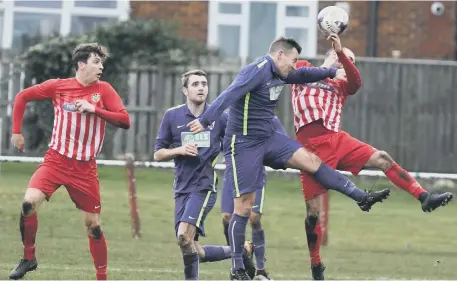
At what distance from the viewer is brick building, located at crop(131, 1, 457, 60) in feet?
97.1

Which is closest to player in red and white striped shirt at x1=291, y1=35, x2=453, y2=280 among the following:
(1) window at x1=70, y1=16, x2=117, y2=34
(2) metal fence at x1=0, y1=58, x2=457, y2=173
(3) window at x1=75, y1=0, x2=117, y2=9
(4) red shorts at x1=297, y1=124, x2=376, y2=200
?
(4) red shorts at x1=297, y1=124, x2=376, y2=200

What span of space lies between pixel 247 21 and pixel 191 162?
1543cm

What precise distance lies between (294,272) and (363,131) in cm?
1049

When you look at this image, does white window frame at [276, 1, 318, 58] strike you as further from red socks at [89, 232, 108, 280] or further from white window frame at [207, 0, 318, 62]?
red socks at [89, 232, 108, 280]

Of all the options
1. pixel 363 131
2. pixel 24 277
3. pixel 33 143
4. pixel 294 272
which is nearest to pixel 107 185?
pixel 33 143

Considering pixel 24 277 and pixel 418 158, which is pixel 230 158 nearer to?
pixel 24 277

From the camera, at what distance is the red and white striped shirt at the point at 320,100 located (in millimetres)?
15695

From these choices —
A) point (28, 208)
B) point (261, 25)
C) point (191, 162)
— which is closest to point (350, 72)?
point (191, 162)

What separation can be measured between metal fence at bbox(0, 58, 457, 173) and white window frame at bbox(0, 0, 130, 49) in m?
2.12

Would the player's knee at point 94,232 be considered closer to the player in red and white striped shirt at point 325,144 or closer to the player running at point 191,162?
the player running at point 191,162

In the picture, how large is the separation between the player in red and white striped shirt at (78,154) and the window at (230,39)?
49.1 ft

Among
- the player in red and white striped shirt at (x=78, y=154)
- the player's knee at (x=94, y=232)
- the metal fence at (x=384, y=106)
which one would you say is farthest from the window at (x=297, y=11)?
the player's knee at (x=94, y=232)

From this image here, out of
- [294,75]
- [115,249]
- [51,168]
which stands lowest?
[115,249]

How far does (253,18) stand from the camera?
30234 millimetres
